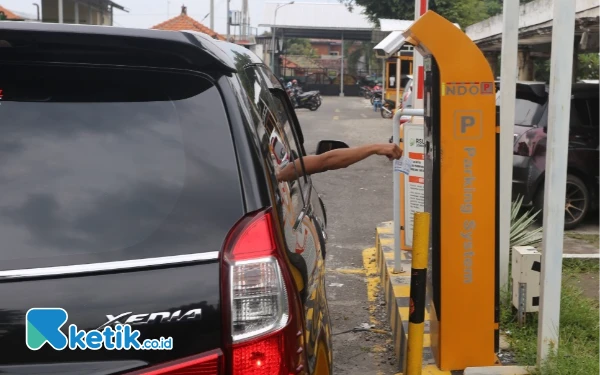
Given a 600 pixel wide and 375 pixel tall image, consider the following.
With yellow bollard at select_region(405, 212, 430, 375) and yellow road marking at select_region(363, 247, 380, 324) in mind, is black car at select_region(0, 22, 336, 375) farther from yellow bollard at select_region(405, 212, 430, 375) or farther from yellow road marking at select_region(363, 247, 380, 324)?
yellow road marking at select_region(363, 247, 380, 324)

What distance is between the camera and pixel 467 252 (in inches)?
155

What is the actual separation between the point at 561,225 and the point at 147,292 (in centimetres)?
246

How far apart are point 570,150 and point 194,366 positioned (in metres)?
7.44

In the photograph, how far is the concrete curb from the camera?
178 inches

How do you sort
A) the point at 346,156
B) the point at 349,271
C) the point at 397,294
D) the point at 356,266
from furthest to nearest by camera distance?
1. the point at 356,266
2. the point at 349,271
3. the point at 397,294
4. the point at 346,156

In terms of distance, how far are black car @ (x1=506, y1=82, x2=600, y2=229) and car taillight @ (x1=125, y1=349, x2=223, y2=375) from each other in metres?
6.94

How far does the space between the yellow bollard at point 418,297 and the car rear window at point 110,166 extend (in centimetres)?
176

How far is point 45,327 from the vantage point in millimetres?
1856

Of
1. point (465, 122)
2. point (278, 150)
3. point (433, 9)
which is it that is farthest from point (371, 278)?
point (433, 9)

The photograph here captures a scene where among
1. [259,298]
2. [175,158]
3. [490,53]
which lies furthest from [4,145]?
[490,53]

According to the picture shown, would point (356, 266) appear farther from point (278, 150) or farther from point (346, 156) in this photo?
point (278, 150)

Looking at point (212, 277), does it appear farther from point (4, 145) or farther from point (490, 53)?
point (490, 53)

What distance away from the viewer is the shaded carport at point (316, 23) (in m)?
50.7

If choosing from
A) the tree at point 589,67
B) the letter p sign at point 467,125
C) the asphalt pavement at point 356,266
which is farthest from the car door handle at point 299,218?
the tree at point 589,67
